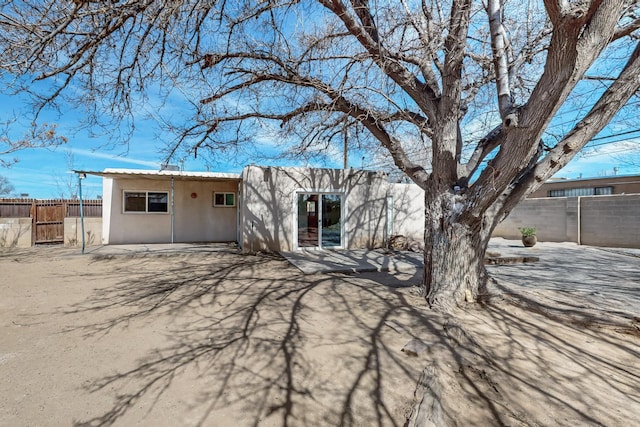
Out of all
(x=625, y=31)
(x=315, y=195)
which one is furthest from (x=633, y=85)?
(x=315, y=195)

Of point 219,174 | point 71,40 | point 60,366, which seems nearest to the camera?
point 60,366

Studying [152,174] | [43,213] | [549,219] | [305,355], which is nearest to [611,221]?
[549,219]

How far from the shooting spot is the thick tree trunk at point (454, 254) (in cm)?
448

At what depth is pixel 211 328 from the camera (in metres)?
3.89

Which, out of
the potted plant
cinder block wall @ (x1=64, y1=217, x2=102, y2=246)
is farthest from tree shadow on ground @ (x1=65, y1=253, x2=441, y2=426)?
the potted plant

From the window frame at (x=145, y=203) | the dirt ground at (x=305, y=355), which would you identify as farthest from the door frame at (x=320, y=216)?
the window frame at (x=145, y=203)

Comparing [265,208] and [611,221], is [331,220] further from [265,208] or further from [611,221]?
[611,221]

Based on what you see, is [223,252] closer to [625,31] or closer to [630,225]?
[625,31]

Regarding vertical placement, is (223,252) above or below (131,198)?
below

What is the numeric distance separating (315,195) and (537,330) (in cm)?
742

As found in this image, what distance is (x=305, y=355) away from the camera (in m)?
3.22

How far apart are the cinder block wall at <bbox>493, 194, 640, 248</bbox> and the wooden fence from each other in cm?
1881

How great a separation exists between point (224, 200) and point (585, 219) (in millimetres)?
14180

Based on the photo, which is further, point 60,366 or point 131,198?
point 131,198
